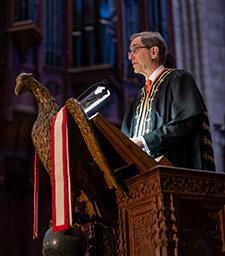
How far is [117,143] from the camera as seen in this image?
194cm

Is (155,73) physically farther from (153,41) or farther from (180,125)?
(180,125)

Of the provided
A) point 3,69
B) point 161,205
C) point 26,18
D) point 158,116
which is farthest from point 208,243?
point 26,18

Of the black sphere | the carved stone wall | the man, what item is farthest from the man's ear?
the carved stone wall

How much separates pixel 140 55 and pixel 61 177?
713mm

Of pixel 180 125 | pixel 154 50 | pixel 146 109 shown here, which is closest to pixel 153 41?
pixel 154 50

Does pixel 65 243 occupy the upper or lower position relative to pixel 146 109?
lower

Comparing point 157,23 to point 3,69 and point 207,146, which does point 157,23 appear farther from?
point 207,146

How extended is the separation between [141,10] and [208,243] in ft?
17.5

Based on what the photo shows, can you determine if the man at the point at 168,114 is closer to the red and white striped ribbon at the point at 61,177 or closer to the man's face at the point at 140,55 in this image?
the man's face at the point at 140,55

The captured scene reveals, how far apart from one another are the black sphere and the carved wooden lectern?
0.13 m

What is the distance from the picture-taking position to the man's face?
7.86 feet

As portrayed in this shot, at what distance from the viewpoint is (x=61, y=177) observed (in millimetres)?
1981

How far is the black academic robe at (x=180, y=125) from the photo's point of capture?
211 centimetres

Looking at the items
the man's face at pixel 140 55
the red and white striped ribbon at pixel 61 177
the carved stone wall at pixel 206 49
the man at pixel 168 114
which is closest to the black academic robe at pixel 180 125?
the man at pixel 168 114
